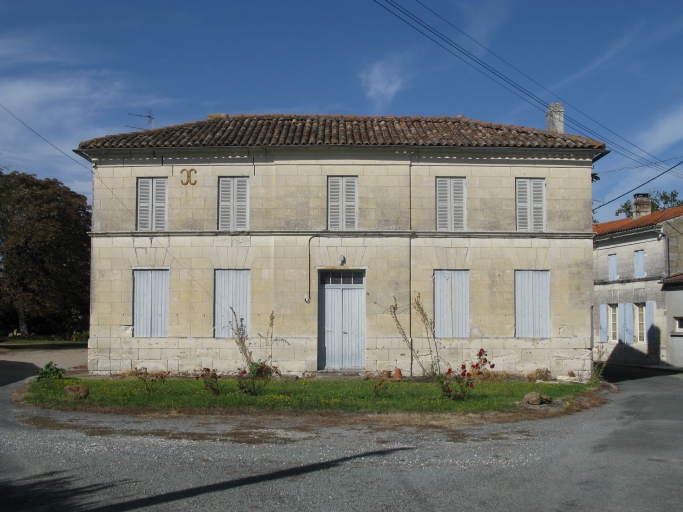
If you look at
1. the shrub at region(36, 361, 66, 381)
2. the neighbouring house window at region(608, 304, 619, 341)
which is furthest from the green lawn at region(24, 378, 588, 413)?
the neighbouring house window at region(608, 304, 619, 341)

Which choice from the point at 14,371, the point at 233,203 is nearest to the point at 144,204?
the point at 233,203

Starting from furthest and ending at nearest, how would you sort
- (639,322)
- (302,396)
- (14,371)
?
1. (639,322)
2. (14,371)
3. (302,396)

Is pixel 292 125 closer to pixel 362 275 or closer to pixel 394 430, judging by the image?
pixel 362 275

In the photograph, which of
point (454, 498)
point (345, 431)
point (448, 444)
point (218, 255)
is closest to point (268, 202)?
point (218, 255)

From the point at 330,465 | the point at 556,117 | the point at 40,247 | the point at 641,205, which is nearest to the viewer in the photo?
the point at 330,465

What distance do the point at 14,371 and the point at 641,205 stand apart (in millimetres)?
30277

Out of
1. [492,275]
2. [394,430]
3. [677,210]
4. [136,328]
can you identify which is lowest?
[394,430]

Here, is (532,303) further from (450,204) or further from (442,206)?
(442,206)

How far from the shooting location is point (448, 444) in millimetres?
9148

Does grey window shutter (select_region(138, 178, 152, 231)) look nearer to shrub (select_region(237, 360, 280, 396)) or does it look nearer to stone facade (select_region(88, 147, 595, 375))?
stone facade (select_region(88, 147, 595, 375))

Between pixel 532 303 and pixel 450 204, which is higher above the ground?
pixel 450 204

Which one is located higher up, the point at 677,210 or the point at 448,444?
the point at 677,210

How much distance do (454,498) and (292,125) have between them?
14524 mm

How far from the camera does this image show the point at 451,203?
1781 centimetres
